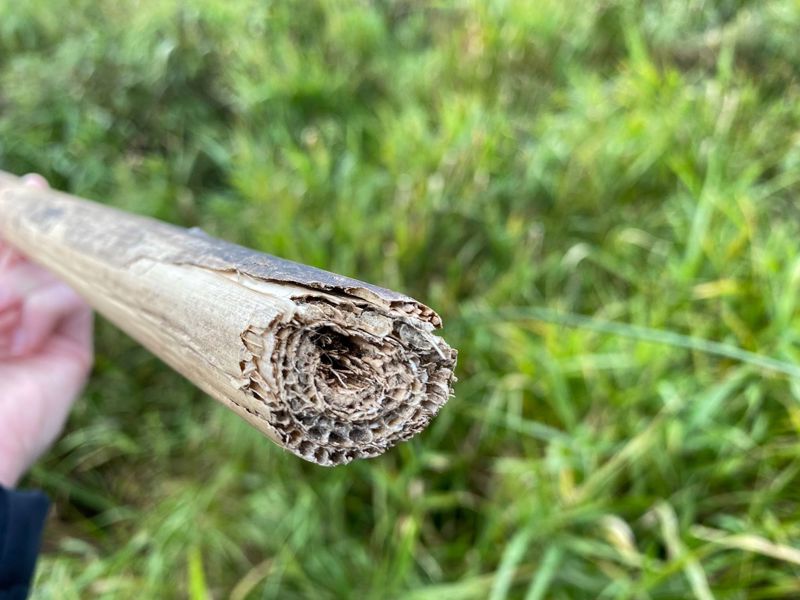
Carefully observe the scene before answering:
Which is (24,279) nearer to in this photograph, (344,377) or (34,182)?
(34,182)

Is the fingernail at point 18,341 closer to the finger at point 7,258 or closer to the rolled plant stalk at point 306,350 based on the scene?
the finger at point 7,258

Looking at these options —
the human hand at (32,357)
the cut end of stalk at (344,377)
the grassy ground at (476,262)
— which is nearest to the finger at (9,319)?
the human hand at (32,357)

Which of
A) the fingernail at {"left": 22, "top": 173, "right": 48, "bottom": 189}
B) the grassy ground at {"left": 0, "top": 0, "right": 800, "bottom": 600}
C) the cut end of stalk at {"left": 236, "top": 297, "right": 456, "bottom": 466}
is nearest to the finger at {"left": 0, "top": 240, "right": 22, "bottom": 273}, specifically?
the fingernail at {"left": 22, "top": 173, "right": 48, "bottom": 189}

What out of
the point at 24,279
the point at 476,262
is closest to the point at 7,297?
the point at 24,279

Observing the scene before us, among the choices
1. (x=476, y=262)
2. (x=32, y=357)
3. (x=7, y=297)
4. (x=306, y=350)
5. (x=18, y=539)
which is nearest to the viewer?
(x=306, y=350)

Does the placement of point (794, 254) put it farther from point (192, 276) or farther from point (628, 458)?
point (192, 276)

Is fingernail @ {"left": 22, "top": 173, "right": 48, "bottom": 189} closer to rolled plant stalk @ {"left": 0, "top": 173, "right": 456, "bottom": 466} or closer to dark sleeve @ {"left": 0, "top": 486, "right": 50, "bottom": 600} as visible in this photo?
dark sleeve @ {"left": 0, "top": 486, "right": 50, "bottom": 600}

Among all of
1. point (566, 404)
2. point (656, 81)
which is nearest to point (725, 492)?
point (566, 404)
